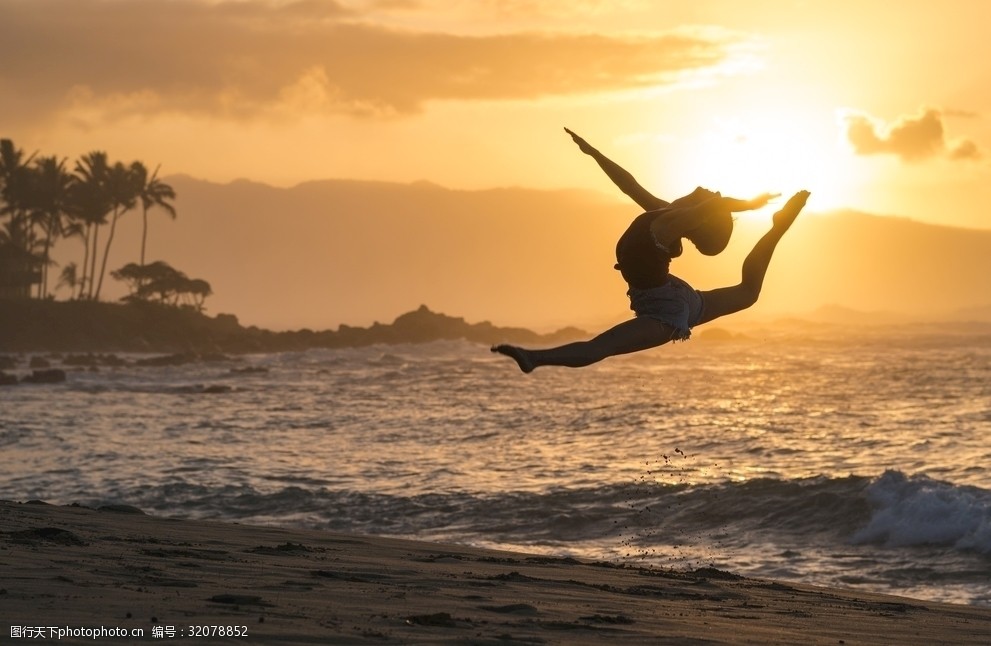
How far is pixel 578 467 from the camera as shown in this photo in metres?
20.8

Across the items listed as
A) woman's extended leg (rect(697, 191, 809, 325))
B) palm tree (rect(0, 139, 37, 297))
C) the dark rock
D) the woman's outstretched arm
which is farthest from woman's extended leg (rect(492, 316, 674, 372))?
palm tree (rect(0, 139, 37, 297))

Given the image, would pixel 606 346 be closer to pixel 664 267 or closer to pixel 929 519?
pixel 664 267

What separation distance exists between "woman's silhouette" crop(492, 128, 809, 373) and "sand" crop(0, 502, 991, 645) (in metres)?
1.63

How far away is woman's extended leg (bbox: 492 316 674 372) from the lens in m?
6.85

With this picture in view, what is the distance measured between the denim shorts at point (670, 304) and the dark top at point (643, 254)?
0.22ft

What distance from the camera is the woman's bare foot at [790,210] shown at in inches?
299

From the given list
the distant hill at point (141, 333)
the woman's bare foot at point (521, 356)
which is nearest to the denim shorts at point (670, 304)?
the woman's bare foot at point (521, 356)

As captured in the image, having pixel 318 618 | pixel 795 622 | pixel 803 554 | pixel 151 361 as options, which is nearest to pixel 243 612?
pixel 318 618

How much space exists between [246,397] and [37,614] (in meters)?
34.5

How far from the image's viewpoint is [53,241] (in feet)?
337

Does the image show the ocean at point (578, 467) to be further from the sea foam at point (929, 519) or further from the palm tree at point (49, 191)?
the palm tree at point (49, 191)

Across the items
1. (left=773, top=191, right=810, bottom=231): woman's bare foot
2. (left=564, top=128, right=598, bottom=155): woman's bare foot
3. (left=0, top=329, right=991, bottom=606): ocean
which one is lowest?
(left=0, top=329, right=991, bottom=606): ocean

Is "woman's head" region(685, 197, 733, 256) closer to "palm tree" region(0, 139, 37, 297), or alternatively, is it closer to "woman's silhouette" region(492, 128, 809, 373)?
"woman's silhouette" region(492, 128, 809, 373)

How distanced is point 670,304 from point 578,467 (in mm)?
13953
